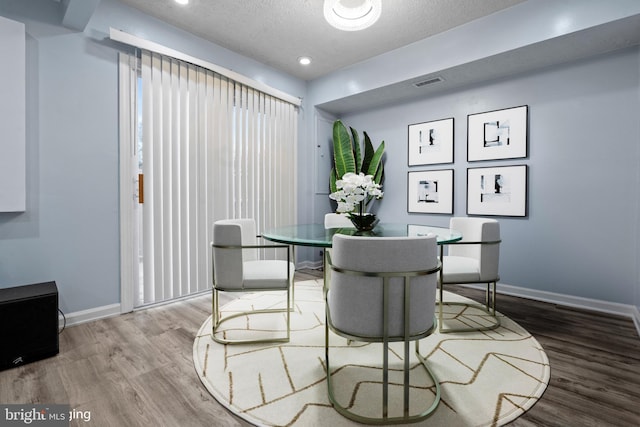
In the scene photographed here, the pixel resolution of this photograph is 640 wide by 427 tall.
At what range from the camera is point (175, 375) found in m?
1.78

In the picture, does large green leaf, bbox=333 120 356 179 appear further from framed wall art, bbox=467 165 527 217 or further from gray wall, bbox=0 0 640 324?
framed wall art, bbox=467 165 527 217

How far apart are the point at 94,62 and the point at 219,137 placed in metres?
1.22

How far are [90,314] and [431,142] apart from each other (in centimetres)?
400

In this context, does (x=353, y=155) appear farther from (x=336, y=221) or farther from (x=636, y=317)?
(x=636, y=317)

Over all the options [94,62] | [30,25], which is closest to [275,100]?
[94,62]

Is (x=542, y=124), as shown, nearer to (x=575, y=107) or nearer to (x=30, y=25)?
(x=575, y=107)

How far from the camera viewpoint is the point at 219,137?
3420 mm

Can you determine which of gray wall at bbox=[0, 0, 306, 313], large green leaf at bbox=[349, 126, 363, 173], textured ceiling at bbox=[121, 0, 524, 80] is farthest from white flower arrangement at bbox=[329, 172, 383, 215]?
large green leaf at bbox=[349, 126, 363, 173]

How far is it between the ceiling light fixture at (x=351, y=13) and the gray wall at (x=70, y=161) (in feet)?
6.07

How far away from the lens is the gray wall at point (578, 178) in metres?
2.75

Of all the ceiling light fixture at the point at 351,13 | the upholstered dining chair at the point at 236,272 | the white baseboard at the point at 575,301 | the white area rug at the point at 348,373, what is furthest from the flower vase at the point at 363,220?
the white baseboard at the point at 575,301

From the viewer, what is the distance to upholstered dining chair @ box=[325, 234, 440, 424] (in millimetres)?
1312

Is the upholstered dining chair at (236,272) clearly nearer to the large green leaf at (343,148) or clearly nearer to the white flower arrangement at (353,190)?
the white flower arrangement at (353,190)

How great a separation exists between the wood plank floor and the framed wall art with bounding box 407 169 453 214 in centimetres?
157
